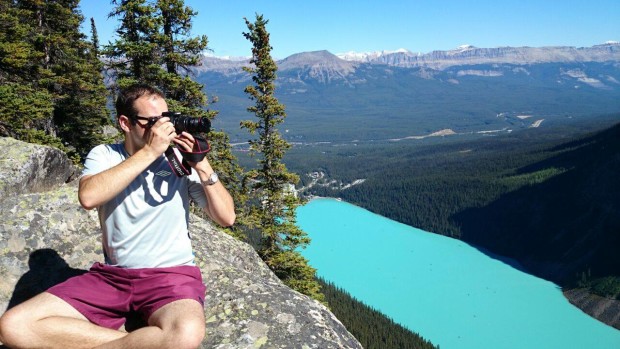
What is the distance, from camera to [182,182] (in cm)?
506

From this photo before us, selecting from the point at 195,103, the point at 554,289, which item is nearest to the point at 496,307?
the point at 554,289

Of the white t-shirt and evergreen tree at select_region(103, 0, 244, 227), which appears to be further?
evergreen tree at select_region(103, 0, 244, 227)

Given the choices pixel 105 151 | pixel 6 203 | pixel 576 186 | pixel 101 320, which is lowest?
pixel 576 186

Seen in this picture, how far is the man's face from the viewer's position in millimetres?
4586

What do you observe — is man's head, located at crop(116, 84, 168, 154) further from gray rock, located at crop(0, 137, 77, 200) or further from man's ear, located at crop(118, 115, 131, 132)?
gray rock, located at crop(0, 137, 77, 200)

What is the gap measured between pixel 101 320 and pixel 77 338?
0.39 meters

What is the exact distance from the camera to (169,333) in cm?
410

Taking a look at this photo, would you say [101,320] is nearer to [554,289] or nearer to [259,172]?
[259,172]

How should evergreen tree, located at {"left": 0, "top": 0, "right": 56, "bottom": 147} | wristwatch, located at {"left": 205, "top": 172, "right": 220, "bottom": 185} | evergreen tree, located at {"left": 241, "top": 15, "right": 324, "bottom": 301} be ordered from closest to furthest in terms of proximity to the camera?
wristwatch, located at {"left": 205, "top": 172, "right": 220, "bottom": 185}
evergreen tree, located at {"left": 0, "top": 0, "right": 56, "bottom": 147}
evergreen tree, located at {"left": 241, "top": 15, "right": 324, "bottom": 301}

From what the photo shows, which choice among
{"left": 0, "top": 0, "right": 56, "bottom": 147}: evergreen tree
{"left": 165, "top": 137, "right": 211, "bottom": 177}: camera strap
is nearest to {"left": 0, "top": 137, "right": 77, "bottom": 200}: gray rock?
{"left": 165, "top": 137, "right": 211, "bottom": 177}: camera strap

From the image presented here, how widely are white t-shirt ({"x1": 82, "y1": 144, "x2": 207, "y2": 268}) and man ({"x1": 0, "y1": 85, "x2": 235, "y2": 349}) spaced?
10mm

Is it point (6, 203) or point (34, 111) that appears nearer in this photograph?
point (6, 203)

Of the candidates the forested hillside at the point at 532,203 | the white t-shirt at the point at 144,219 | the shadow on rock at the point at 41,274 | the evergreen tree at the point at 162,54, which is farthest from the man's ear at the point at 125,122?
the forested hillside at the point at 532,203

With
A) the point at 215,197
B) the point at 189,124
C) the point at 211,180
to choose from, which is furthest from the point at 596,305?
the point at 189,124
